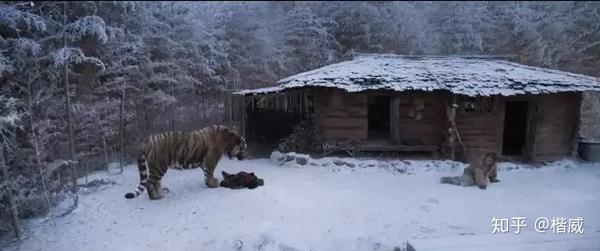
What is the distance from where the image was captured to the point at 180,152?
25.4ft

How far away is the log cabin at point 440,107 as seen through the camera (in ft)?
34.9

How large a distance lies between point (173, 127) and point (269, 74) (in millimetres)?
5474

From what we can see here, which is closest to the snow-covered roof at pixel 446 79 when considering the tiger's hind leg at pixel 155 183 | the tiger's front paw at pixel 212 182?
the tiger's front paw at pixel 212 182

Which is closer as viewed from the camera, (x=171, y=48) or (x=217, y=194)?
(x=217, y=194)

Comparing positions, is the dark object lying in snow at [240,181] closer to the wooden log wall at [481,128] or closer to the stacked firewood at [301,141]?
the stacked firewood at [301,141]

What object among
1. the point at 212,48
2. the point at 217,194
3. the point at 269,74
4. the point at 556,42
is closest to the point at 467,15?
the point at 556,42

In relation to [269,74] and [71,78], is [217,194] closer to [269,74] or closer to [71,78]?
[71,78]

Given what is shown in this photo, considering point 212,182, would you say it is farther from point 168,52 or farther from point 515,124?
point 515,124

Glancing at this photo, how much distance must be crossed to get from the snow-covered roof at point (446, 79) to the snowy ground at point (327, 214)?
2.48 metres

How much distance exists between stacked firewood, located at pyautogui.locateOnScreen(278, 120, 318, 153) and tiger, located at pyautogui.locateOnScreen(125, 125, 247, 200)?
344cm

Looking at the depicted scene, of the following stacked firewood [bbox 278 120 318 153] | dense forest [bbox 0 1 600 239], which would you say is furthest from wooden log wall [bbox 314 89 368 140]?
dense forest [bbox 0 1 600 239]

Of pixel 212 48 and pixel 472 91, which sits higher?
pixel 212 48

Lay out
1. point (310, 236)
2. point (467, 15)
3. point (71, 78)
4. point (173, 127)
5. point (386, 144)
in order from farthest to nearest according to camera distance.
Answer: point (467, 15), point (173, 127), point (386, 144), point (71, 78), point (310, 236)

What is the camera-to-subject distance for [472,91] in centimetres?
1022
